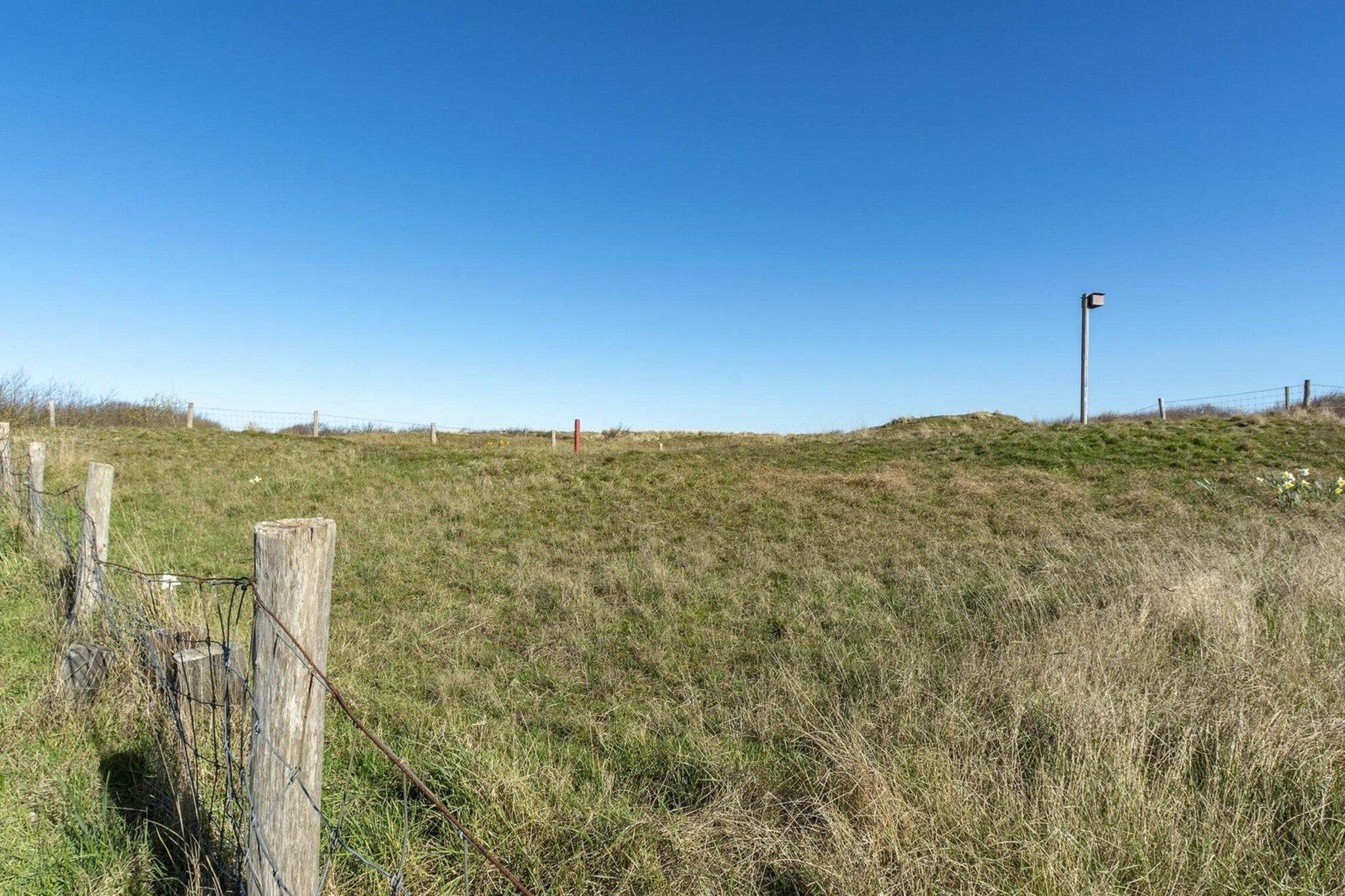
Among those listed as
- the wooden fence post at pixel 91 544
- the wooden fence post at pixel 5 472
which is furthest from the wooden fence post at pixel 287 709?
the wooden fence post at pixel 5 472

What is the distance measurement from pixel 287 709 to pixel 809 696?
3.10 m

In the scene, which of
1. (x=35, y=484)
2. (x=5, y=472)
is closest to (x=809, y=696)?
(x=35, y=484)

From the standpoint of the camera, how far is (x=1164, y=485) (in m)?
11.5

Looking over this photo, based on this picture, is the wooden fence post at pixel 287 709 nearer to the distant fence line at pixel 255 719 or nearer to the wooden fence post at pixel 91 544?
the distant fence line at pixel 255 719

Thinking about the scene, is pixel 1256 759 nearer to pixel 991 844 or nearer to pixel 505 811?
pixel 991 844

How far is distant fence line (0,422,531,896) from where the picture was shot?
187 centimetres

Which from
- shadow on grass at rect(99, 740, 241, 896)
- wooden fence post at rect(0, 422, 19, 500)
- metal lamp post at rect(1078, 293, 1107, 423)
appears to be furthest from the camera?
metal lamp post at rect(1078, 293, 1107, 423)

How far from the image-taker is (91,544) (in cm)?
425

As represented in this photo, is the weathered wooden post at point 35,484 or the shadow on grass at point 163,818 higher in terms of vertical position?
the weathered wooden post at point 35,484

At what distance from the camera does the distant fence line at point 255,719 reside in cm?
187

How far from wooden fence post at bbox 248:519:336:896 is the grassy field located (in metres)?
0.76

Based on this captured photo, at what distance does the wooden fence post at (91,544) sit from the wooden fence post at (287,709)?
10.5ft

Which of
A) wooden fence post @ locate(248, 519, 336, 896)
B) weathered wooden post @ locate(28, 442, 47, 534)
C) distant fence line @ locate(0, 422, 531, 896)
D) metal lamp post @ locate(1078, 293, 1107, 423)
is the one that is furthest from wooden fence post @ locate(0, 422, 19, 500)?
metal lamp post @ locate(1078, 293, 1107, 423)

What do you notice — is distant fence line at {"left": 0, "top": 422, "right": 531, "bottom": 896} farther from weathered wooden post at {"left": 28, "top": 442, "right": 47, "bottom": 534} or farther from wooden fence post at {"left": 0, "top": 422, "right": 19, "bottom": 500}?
wooden fence post at {"left": 0, "top": 422, "right": 19, "bottom": 500}
